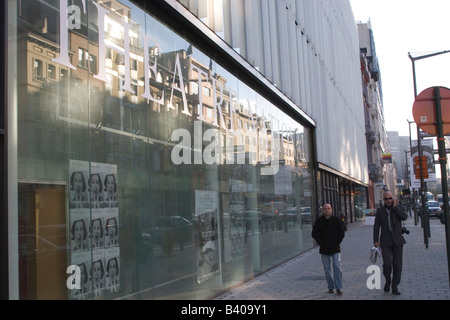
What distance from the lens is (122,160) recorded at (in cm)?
726

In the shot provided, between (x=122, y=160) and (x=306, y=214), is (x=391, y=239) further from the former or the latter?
(x=306, y=214)

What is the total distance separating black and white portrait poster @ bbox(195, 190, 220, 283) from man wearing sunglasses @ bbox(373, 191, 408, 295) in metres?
3.13

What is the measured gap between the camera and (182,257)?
29.0 ft

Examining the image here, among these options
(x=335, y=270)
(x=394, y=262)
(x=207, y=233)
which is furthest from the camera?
(x=207, y=233)

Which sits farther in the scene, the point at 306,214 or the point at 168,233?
the point at 306,214

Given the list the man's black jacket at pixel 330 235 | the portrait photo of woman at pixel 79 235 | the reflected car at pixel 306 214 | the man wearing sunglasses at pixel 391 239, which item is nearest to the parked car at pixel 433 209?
the reflected car at pixel 306 214

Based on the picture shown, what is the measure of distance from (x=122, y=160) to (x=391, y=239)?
503cm

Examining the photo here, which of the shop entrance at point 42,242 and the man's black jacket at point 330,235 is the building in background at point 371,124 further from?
the shop entrance at point 42,242

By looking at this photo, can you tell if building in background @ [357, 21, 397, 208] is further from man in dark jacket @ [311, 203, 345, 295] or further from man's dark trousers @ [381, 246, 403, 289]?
man's dark trousers @ [381, 246, 403, 289]

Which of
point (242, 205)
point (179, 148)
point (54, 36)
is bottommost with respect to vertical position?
point (242, 205)

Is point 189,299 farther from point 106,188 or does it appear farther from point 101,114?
point 101,114

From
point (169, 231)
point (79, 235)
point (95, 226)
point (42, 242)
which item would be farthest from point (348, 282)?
point (42, 242)

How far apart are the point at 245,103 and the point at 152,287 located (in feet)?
21.2
